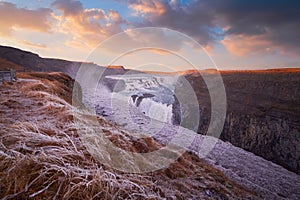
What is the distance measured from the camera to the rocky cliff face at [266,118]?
15541mm

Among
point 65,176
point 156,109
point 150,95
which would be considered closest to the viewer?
point 65,176

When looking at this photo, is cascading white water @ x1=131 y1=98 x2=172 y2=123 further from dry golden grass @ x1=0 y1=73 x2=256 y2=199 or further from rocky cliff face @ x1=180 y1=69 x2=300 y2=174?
dry golden grass @ x1=0 y1=73 x2=256 y2=199

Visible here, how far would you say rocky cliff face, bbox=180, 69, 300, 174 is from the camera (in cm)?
1554

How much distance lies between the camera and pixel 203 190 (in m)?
4.48

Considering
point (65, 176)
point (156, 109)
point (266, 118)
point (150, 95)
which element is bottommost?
point (156, 109)

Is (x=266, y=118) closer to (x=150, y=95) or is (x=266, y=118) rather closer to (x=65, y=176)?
(x=65, y=176)

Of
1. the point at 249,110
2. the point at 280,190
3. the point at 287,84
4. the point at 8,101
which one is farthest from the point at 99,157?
the point at 287,84

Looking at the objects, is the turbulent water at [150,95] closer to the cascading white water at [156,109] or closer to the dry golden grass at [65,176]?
the cascading white water at [156,109]

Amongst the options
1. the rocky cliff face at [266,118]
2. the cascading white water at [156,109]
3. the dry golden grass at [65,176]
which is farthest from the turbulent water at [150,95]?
the dry golden grass at [65,176]

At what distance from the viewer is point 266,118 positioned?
61.9 feet

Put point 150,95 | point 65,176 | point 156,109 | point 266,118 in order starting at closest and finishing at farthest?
point 65,176 < point 266,118 < point 156,109 < point 150,95

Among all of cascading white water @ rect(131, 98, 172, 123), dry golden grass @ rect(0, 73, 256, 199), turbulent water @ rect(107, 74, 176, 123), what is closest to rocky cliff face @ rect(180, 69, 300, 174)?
cascading white water @ rect(131, 98, 172, 123)

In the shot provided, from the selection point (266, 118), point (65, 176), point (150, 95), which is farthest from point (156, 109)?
point (65, 176)

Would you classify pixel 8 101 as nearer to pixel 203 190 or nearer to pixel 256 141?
pixel 203 190
